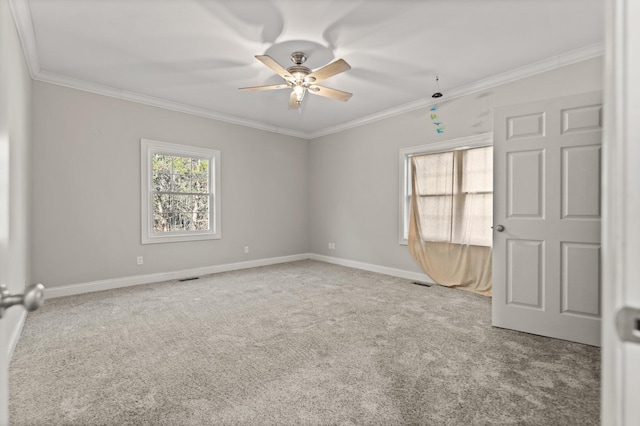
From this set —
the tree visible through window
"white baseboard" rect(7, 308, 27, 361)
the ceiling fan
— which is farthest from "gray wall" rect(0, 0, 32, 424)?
the ceiling fan

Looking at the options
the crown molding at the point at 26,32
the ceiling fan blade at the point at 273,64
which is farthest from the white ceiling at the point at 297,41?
the ceiling fan blade at the point at 273,64

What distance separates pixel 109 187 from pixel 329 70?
3.33 meters

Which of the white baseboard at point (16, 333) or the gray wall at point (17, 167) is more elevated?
the gray wall at point (17, 167)

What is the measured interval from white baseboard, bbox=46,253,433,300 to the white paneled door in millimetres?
1790

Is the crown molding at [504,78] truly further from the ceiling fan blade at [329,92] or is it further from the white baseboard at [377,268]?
the white baseboard at [377,268]

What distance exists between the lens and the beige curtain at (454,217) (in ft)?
12.9

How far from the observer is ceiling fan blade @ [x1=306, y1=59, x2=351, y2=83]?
2.80m

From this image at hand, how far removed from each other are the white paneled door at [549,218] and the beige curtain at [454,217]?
115 centimetres

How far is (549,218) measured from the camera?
259cm

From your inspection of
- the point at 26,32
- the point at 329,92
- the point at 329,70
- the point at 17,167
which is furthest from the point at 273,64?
the point at 17,167

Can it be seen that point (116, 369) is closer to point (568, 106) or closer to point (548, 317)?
point (548, 317)

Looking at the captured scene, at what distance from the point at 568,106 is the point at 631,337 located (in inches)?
111

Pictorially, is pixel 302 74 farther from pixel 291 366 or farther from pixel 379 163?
pixel 291 366

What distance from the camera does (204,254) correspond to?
504cm
